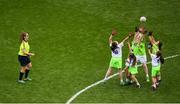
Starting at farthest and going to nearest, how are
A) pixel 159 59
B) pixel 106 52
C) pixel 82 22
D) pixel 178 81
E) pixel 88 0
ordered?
pixel 88 0
pixel 82 22
pixel 106 52
pixel 178 81
pixel 159 59

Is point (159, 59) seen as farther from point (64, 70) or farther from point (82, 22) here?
point (82, 22)

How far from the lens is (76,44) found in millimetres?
30172

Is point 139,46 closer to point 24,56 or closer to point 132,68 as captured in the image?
point 132,68

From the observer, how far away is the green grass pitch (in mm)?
23406

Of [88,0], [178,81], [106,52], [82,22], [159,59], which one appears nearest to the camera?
[159,59]

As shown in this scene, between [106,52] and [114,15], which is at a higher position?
[114,15]

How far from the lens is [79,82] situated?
24.7 meters

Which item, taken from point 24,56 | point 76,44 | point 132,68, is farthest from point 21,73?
point 76,44

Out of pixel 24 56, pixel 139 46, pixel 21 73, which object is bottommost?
pixel 21 73

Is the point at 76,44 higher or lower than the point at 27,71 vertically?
higher

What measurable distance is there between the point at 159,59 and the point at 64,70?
16.9ft

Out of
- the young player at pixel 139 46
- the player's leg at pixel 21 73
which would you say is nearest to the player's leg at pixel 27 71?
the player's leg at pixel 21 73

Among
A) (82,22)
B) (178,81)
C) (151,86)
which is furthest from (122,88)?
(82,22)

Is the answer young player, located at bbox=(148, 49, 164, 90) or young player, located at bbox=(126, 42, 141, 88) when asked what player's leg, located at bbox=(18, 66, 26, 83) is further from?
young player, located at bbox=(148, 49, 164, 90)
